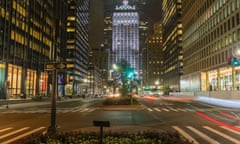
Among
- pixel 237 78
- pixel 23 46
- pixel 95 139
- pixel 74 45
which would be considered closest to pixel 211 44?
pixel 237 78

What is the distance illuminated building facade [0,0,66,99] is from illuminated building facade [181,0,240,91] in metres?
43.1

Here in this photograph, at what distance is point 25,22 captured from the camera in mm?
73125

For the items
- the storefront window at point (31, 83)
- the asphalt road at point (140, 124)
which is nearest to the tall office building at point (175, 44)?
the storefront window at point (31, 83)

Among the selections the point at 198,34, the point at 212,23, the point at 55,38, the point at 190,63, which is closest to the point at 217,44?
the point at 212,23

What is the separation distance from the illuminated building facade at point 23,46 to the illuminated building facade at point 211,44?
141ft

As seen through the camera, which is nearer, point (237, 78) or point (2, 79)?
point (2, 79)

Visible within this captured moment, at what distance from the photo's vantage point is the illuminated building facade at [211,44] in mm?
65125

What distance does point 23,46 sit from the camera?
71.6 m

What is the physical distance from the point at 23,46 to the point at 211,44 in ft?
184

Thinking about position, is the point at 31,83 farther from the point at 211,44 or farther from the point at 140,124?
the point at 140,124

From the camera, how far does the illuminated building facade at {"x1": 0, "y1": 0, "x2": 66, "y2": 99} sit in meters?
60.8

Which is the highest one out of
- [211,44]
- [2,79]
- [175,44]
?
[175,44]

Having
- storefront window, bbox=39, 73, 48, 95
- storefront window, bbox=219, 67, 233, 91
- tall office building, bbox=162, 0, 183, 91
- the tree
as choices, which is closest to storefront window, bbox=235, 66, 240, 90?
storefront window, bbox=219, 67, 233, 91

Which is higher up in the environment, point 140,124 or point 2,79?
point 2,79
